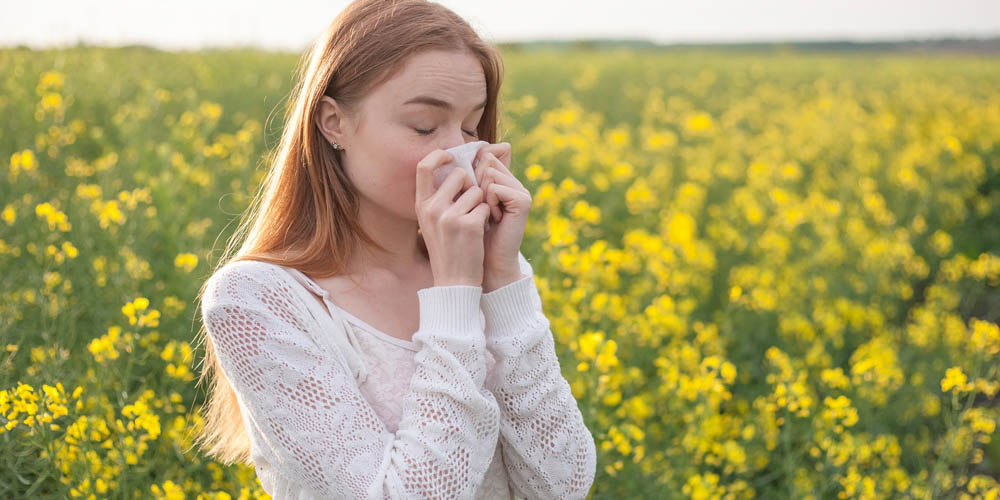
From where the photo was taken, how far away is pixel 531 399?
138cm

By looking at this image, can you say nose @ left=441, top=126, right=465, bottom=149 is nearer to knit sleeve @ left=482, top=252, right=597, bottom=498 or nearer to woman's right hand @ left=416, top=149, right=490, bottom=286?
woman's right hand @ left=416, top=149, right=490, bottom=286

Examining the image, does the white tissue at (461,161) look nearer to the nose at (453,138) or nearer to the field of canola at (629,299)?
the nose at (453,138)

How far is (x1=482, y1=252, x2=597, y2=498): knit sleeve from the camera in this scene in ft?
4.50

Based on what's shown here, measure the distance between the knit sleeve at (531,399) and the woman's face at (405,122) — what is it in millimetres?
214

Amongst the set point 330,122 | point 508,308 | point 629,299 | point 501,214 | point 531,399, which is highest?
point 330,122

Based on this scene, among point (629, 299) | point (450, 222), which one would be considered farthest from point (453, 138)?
point (629, 299)

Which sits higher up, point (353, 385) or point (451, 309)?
point (451, 309)

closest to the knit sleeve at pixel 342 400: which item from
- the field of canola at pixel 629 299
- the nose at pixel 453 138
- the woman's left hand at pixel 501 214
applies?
the woman's left hand at pixel 501 214

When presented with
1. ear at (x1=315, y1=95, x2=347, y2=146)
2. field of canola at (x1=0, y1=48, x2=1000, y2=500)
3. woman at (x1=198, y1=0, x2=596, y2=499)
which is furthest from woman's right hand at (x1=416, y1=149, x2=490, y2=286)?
field of canola at (x1=0, y1=48, x2=1000, y2=500)

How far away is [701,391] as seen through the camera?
245 centimetres

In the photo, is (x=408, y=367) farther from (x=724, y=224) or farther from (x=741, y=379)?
(x=724, y=224)

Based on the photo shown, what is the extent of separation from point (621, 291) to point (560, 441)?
8.35ft

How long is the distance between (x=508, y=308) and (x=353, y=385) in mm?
265

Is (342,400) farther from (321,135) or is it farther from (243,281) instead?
(321,135)
